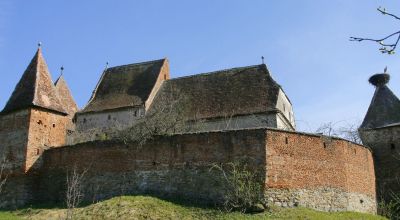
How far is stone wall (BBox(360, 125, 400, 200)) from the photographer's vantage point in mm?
25391

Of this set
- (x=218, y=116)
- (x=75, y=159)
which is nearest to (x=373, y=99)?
(x=218, y=116)

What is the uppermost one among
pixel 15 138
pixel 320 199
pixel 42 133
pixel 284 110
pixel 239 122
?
pixel 284 110

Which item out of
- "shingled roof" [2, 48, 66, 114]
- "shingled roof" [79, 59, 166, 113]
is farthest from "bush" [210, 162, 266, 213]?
"shingled roof" [79, 59, 166, 113]

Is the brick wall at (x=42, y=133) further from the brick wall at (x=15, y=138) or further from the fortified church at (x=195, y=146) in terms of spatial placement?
the brick wall at (x=15, y=138)

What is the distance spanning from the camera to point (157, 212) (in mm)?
17203

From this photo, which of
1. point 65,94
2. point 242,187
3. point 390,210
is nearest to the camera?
point 242,187

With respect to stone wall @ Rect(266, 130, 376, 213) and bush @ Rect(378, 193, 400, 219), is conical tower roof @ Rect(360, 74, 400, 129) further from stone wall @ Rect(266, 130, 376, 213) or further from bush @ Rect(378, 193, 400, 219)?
stone wall @ Rect(266, 130, 376, 213)

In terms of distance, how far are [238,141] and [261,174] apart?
1.61m

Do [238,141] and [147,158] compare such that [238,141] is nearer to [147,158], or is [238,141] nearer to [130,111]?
[147,158]

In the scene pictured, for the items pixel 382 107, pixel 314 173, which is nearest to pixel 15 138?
pixel 314 173

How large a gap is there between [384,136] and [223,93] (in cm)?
938

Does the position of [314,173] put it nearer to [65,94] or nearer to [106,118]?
[106,118]

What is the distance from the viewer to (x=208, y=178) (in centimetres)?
1908

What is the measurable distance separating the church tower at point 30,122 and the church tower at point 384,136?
16.7 meters
